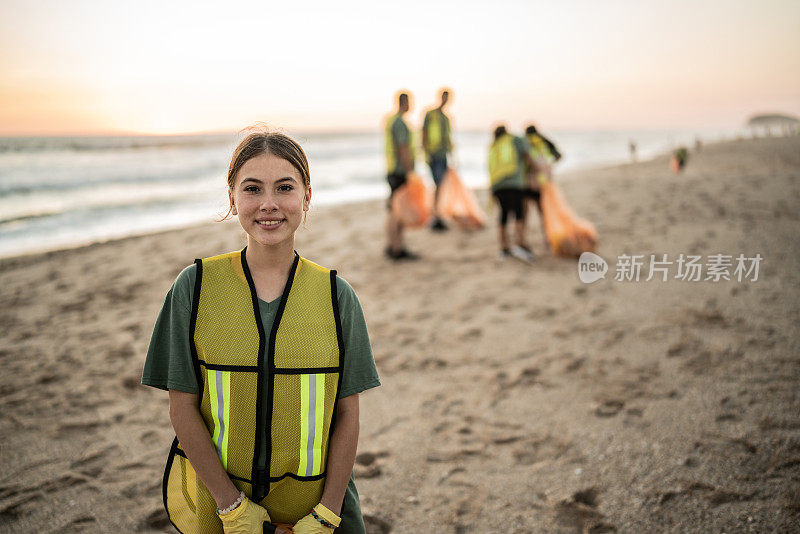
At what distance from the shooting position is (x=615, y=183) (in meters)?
10.6

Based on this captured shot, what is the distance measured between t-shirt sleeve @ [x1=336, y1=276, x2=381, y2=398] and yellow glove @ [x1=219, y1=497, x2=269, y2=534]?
39cm

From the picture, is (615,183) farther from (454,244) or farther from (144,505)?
(144,505)

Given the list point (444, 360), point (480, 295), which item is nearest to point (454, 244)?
point (480, 295)

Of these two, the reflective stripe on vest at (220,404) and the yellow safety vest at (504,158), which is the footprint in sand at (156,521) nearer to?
the reflective stripe on vest at (220,404)

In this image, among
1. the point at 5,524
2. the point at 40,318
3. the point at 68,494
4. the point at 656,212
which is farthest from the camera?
the point at 656,212

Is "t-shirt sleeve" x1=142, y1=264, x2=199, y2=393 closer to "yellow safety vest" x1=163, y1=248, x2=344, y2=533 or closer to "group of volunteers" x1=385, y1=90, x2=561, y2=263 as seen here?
"yellow safety vest" x1=163, y1=248, x2=344, y2=533

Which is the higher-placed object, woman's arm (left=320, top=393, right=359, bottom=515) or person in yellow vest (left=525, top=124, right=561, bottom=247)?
person in yellow vest (left=525, top=124, right=561, bottom=247)

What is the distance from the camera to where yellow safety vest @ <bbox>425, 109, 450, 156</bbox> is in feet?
22.9

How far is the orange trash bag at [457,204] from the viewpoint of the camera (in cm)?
730

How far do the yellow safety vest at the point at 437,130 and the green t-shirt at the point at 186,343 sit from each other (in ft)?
19.5

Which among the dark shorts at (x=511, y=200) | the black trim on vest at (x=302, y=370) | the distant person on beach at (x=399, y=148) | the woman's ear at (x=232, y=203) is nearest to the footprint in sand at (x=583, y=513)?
the black trim on vest at (x=302, y=370)

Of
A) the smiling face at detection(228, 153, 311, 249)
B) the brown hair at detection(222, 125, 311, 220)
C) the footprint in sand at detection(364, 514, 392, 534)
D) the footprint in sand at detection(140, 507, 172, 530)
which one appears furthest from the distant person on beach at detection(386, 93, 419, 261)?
the smiling face at detection(228, 153, 311, 249)

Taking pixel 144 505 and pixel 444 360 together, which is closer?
pixel 144 505

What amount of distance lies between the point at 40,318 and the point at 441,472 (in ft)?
14.9
